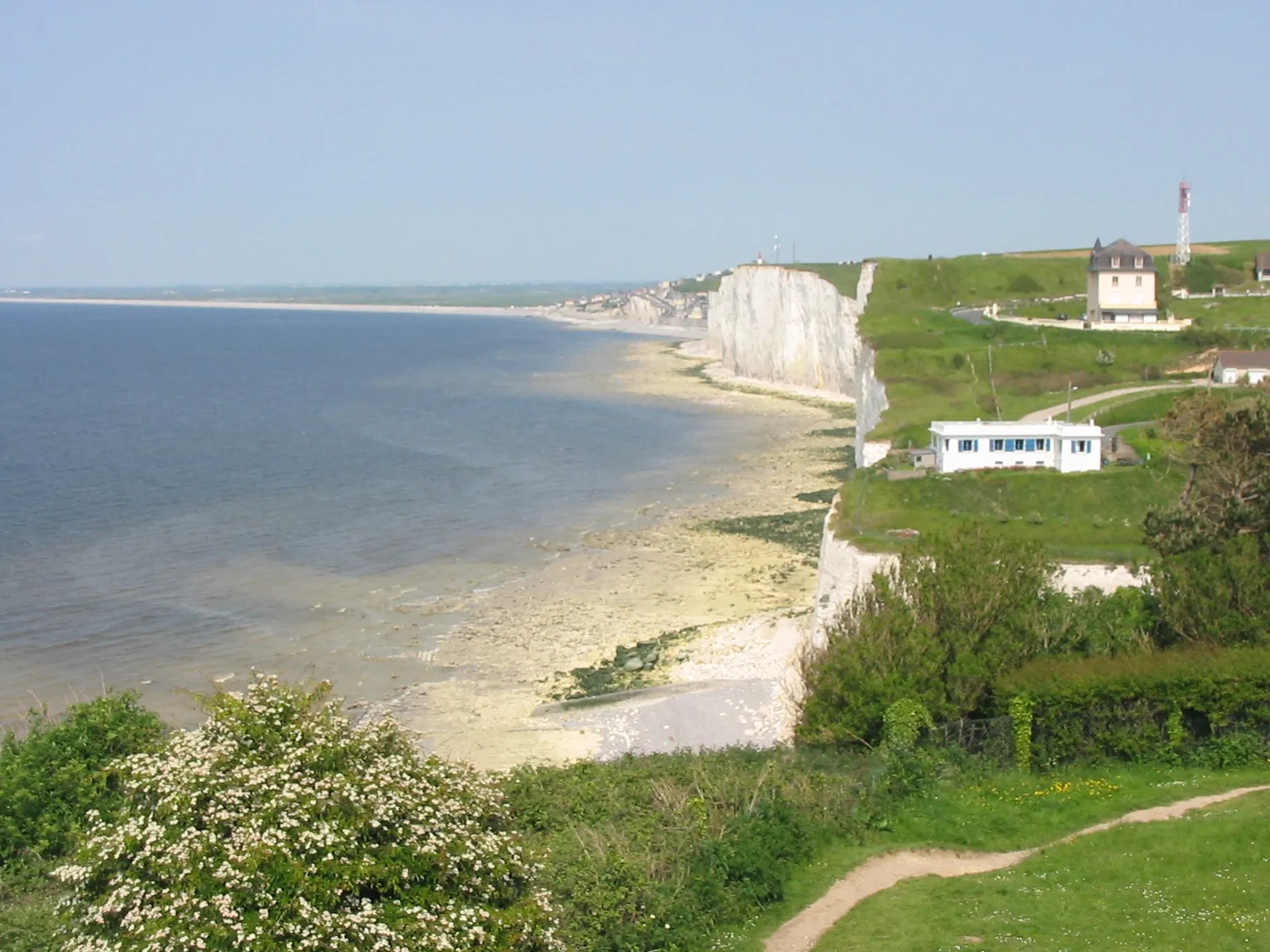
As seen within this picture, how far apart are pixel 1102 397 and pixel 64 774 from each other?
43.2 m

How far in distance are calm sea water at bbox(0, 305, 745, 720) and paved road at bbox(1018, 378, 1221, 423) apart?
16.7 metres

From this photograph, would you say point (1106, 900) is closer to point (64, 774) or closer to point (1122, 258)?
point (64, 774)

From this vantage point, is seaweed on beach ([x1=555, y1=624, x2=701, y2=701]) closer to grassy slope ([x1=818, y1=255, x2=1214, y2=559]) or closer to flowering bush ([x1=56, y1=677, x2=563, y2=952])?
grassy slope ([x1=818, y1=255, x2=1214, y2=559])

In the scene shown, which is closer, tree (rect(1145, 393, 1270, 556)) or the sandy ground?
Result: tree (rect(1145, 393, 1270, 556))

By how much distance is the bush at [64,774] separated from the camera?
62.8 feet

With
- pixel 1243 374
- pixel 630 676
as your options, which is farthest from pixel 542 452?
pixel 630 676

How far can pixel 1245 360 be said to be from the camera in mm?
53906

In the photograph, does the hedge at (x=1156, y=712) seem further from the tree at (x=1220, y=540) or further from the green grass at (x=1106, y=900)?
the green grass at (x=1106, y=900)

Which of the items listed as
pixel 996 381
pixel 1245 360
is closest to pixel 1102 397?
pixel 1245 360

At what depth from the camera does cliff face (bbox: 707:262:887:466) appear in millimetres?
106812

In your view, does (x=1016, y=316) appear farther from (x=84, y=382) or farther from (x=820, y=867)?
(x=84, y=382)

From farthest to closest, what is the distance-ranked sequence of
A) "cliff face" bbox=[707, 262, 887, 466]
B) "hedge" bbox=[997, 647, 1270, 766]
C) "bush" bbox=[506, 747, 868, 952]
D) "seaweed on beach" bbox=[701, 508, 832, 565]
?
"cliff face" bbox=[707, 262, 887, 466], "seaweed on beach" bbox=[701, 508, 832, 565], "hedge" bbox=[997, 647, 1270, 766], "bush" bbox=[506, 747, 868, 952]

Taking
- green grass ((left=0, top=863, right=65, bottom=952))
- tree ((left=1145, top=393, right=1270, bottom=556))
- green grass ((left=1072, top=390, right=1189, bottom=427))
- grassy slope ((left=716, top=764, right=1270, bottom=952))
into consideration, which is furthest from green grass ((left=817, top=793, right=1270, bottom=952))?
green grass ((left=1072, top=390, right=1189, bottom=427))

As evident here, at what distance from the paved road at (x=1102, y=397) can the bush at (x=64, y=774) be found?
35.0 m
